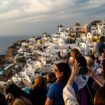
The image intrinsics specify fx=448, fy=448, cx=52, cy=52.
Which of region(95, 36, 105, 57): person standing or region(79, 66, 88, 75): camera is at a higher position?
region(79, 66, 88, 75): camera

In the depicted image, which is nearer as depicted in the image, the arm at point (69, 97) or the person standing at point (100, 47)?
the arm at point (69, 97)

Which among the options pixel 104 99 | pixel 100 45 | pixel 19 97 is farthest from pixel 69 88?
pixel 100 45

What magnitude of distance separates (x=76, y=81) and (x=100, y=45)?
456cm

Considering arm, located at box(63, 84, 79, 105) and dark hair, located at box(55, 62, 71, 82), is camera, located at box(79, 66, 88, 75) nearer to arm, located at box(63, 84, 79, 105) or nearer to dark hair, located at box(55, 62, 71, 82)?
dark hair, located at box(55, 62, 71, 82)

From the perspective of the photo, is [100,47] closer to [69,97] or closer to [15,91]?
[15,91]

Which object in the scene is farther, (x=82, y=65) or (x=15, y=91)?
(x=82, y=65)

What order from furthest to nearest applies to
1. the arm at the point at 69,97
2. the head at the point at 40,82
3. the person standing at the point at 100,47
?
1. the person standing at the point at 100,47
2. the head at the point at 40,82
3. the arm at the point at 69,97

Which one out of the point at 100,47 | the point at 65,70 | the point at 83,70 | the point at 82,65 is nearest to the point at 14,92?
the point at 65,70

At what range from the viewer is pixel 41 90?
7594 mm

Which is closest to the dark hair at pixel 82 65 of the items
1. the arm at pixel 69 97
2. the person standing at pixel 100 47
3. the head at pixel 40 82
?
the arm at pixel 69 97

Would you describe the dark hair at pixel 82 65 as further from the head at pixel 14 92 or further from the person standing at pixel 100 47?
the person standing at pixel 100 47

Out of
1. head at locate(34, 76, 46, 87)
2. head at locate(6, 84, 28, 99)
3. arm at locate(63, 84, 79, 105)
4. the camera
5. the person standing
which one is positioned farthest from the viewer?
the person standing

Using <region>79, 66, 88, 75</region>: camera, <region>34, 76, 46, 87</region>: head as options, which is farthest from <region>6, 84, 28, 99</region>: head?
<region>34, 76, 46, 87</region>: head

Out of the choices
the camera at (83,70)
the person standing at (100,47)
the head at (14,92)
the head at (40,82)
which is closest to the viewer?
the head at (14,92)
